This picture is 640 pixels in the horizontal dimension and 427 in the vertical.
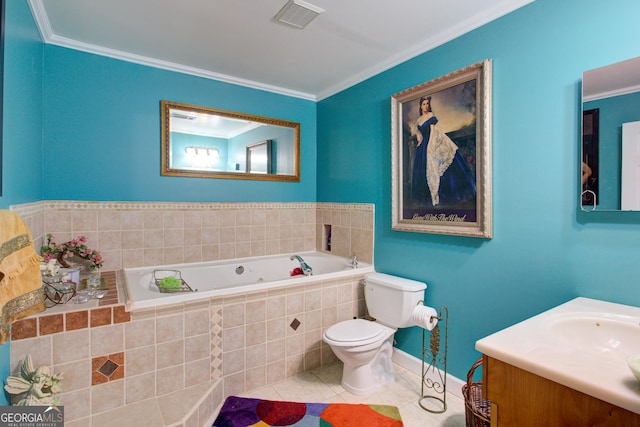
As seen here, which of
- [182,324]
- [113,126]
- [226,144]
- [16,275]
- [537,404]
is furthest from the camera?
[226,144]

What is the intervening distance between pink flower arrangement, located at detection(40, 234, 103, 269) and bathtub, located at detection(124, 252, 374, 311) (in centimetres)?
24

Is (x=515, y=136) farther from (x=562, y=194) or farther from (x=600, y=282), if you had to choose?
(x=600, y=282)

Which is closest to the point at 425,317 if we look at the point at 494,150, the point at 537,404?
the point at 494,150

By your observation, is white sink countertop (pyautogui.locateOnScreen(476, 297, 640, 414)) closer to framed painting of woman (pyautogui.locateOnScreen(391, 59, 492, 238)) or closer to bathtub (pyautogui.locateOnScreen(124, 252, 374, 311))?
framed painting of woman (pyautogui.locateOnScreen(391, 59, 492, 238))

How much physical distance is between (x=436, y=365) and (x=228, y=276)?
195cm

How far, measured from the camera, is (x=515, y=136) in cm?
189

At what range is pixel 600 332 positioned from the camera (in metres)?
1.29

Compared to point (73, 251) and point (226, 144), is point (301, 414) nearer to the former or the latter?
point (73, 251)

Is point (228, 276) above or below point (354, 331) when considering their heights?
above

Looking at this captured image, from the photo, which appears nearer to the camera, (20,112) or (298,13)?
(20,112)

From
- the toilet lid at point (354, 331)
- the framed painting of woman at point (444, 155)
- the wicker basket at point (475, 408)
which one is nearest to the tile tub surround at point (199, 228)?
the framed painting of woman at point (444, 155)

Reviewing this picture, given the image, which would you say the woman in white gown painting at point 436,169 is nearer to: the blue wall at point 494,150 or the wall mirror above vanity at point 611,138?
the blue wall at point 494,150

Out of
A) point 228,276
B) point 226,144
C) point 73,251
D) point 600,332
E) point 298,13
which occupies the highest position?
point 298,13

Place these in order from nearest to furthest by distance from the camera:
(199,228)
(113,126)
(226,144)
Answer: (113,126) < (199,228) < (226,144)
